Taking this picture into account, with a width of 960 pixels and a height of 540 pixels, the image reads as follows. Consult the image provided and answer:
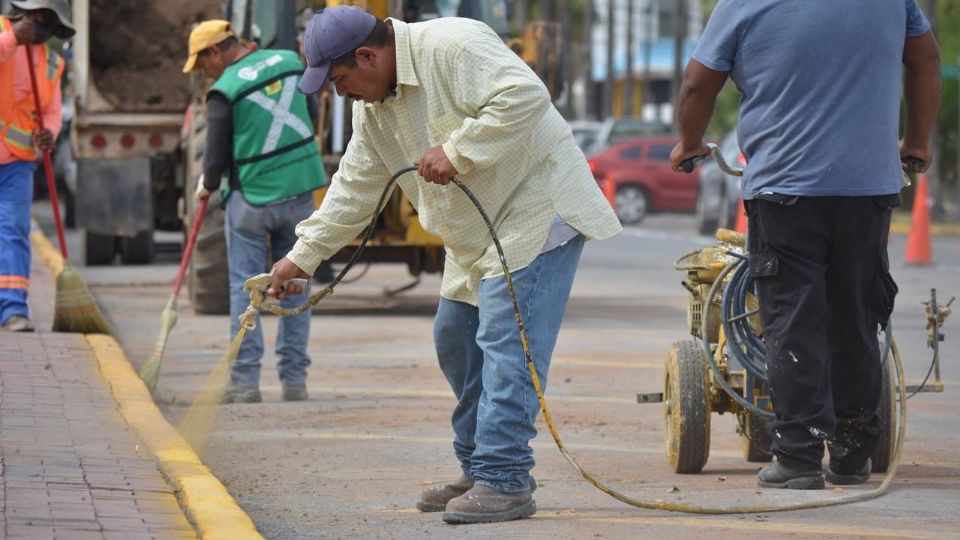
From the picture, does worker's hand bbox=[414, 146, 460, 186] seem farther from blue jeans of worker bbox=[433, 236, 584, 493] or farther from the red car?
the red car

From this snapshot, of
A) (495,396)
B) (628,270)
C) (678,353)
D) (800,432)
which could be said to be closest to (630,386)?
(678,353)

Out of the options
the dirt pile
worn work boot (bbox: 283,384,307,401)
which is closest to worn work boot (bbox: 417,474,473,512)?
worn work boot (bbox: 283,384,307,401)

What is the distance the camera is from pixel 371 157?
6.27 meters

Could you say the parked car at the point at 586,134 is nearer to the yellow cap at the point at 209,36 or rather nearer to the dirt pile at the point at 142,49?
the dirt pile at the point at 142,49

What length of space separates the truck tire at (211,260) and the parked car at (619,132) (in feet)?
70.7

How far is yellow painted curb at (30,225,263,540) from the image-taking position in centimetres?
582

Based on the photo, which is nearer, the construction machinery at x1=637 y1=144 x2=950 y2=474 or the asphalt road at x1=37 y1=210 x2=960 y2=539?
the asphalt road at x1=37 y1=210 x2=960 y2=539

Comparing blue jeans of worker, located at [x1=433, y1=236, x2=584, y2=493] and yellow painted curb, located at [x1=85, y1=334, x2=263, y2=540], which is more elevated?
blue jeans of worker, located at [x1=433, y1=236, x2=584, y2=493]

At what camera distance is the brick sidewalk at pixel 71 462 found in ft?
18.8

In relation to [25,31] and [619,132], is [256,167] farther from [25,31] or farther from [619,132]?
[619,132]

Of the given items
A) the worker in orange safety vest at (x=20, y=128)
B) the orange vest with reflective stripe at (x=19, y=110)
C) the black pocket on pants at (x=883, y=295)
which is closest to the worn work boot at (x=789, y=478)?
the black pocket on pants at (x=883, y=295)

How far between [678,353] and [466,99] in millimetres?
1700

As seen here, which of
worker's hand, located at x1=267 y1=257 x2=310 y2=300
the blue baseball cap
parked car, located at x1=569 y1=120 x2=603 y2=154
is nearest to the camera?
the blue baseball cap

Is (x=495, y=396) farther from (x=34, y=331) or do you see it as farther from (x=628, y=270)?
(x=628, y=270)
